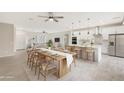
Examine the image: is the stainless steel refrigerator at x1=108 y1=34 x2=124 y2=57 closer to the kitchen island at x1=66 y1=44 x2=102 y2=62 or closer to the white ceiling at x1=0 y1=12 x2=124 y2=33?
the white ceiling at x1=0 y1=12 x2=124 y2=33

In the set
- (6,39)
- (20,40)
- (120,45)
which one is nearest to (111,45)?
(120,45)

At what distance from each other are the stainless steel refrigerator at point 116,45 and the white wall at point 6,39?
7858mm

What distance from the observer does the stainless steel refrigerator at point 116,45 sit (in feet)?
18.7

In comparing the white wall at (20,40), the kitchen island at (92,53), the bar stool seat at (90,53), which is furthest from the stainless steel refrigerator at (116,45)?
the white wall at (20,40)

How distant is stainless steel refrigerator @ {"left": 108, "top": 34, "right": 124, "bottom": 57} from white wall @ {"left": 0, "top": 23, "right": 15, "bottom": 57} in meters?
7.86

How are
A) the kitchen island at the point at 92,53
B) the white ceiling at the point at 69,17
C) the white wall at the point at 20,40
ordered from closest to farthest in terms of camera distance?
the white ceiling at the point at 69,17, the kitchen island at the point at 92,53, the white wall at the point at 20,40

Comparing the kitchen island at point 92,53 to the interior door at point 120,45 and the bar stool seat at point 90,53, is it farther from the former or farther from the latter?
the interior door at point 120,45

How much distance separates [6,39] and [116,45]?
8327mm

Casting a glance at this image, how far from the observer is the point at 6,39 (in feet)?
19.6

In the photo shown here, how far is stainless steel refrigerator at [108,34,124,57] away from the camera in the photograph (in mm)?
5709

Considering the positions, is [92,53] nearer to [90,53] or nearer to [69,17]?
[90,53]

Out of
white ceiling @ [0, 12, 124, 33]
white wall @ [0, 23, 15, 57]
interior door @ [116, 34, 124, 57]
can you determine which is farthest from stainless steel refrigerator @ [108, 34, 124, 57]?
white wall @ [0, 23, 15, 57]

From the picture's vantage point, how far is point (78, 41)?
333 inches
